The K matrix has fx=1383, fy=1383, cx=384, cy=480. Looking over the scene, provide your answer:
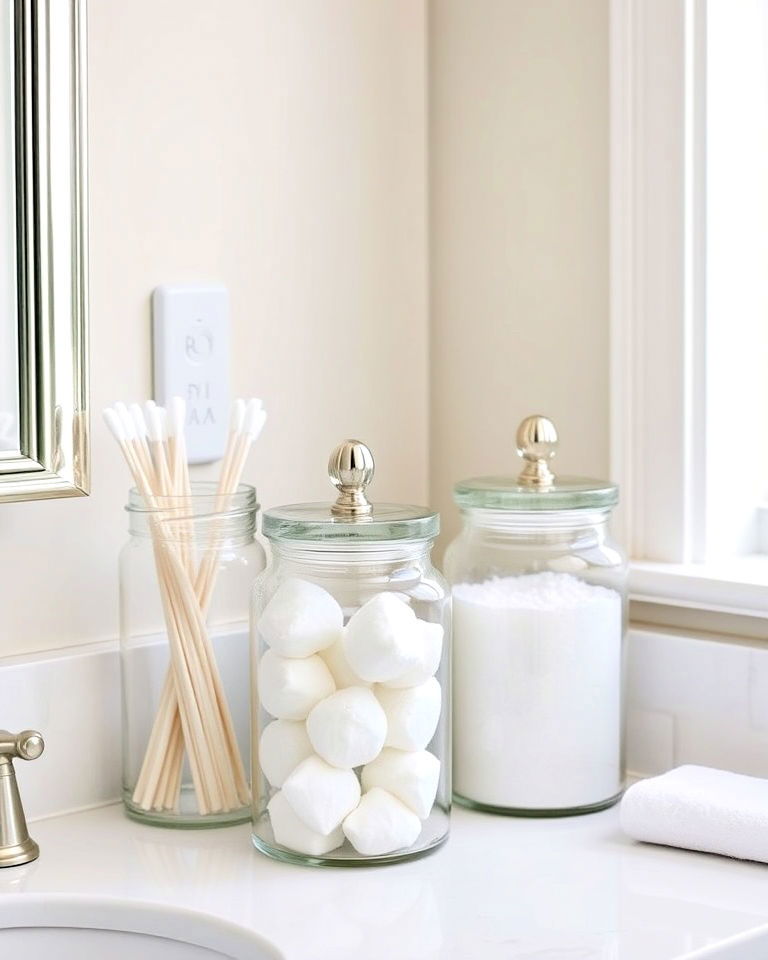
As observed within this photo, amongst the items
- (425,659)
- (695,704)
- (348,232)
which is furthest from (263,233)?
(695,704)

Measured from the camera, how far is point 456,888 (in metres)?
0.90

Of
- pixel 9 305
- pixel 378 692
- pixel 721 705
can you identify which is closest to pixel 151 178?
pixel 9 305

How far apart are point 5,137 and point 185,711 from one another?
0.43 m

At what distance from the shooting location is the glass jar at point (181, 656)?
1017 millimetres

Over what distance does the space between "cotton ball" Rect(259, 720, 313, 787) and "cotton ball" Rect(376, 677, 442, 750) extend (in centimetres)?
6

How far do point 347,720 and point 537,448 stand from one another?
11.4 inches

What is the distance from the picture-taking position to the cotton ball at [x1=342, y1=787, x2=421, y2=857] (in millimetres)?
922

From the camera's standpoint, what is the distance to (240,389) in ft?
3.83

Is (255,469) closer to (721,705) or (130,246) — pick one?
(130,246)

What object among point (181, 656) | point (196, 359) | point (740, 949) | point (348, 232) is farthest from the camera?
point (348, 232)

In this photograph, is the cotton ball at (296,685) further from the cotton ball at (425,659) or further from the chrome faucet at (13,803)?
the chrome faucet at (13,803)

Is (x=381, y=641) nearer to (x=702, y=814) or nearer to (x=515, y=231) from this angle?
(x=702, y=814)

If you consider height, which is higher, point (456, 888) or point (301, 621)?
point (301, 621)

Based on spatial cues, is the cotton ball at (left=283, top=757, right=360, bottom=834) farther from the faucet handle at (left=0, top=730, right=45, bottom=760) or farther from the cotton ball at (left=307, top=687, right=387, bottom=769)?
the faucet handle at (left=0, top=730, right=45, bottom=760)
